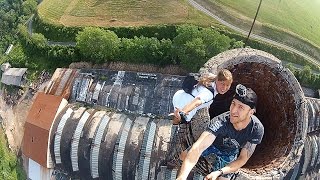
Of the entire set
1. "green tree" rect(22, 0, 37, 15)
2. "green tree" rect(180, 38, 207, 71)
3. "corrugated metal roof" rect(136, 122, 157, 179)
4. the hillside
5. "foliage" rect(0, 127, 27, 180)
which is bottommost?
"foliage" rect(0, 127, 27, 180)

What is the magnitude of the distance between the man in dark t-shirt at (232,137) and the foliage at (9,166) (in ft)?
100

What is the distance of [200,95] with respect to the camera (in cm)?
990

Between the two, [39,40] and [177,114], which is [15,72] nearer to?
[39,40]

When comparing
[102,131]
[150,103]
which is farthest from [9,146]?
[150,103]

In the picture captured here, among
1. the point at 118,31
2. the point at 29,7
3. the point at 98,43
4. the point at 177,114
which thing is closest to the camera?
the point at 177,114

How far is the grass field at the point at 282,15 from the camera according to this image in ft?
123

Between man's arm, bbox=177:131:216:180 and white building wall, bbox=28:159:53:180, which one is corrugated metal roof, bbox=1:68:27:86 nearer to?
white building wall, bbox=28:159:53:180

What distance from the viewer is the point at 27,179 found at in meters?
36.0

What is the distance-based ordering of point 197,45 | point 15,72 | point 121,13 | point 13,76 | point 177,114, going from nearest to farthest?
1. point 177,114
2. point 197,45
3. point 121,13
4. point 13,76
5. point 15,72

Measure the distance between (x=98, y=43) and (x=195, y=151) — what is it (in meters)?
28.4

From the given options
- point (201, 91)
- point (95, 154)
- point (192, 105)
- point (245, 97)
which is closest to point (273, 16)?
point (95, 154)

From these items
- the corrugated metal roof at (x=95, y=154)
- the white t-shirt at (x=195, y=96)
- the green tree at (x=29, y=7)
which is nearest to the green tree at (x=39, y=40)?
the green tree at (x=29, y=7)

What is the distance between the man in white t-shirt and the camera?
9.46 meters

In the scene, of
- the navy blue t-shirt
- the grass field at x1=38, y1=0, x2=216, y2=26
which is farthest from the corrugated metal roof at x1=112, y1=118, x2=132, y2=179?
the navy blue t-shirt
